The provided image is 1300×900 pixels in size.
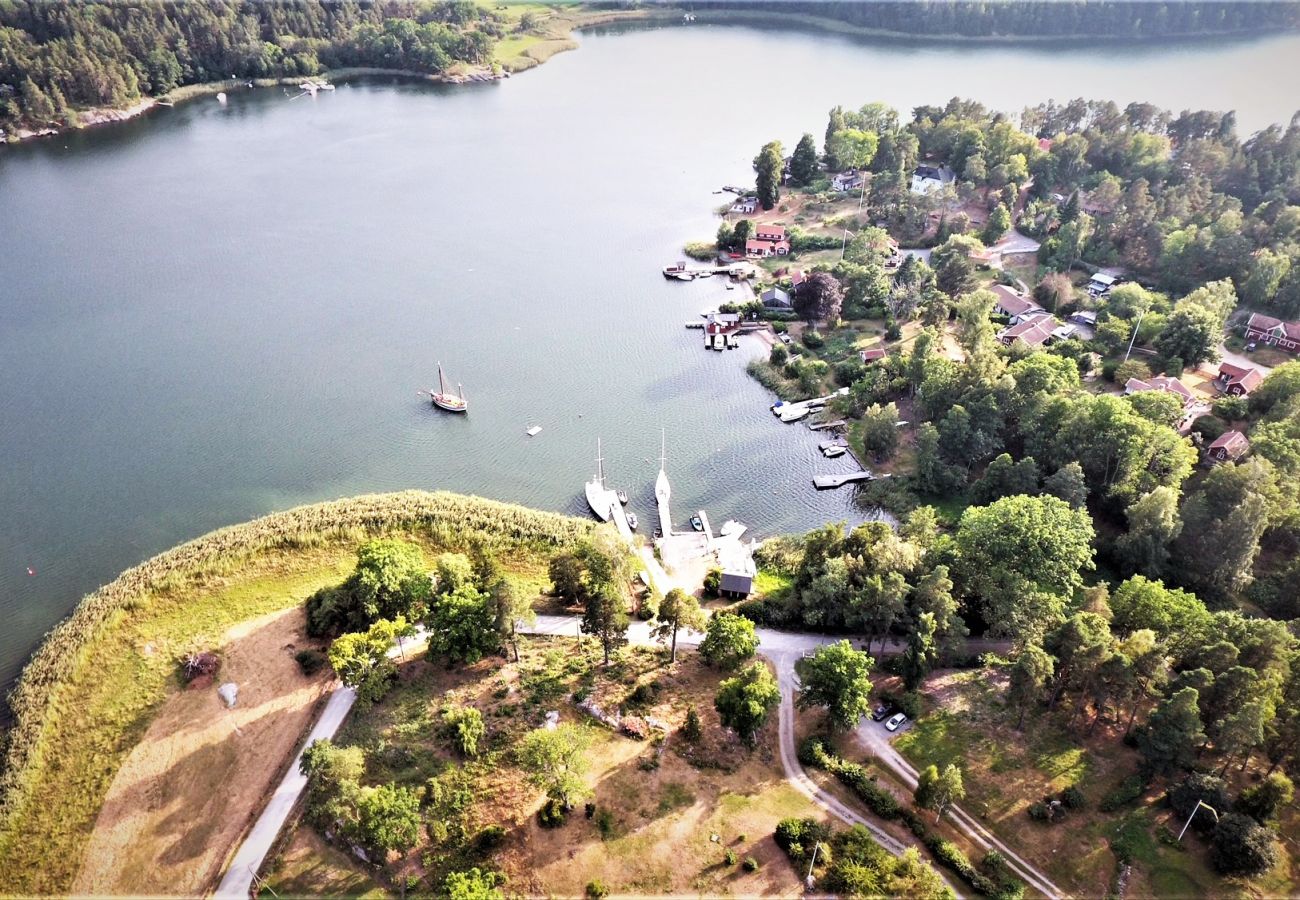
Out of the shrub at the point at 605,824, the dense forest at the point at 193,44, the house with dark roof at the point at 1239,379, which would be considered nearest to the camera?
the shrub at the point at 605,824

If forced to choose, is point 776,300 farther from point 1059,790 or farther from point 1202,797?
point 1202,797

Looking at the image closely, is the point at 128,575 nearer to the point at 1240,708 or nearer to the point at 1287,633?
the point at 1240,708

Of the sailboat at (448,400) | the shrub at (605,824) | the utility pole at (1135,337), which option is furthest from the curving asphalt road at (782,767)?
the utility pole at (1135,337)

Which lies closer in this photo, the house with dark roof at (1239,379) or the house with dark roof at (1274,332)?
the house with dark roof at (1239,379)

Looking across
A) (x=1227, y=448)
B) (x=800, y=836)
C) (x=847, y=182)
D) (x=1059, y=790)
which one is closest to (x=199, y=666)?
(x=800, y=836)

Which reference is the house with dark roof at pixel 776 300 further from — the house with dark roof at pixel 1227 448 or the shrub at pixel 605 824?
the shrub at pixel 605 824

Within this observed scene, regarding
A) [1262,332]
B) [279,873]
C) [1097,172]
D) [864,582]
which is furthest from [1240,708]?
[1097,172]

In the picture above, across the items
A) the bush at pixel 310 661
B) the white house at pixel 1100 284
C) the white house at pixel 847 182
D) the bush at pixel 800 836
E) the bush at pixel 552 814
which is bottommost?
the bush at pixel 800 836
